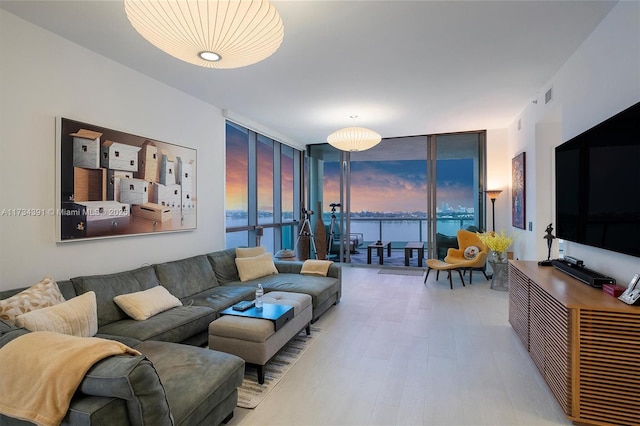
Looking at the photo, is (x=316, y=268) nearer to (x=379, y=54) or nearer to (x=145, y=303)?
(x=145, y=303)

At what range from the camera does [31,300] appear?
2162 mm

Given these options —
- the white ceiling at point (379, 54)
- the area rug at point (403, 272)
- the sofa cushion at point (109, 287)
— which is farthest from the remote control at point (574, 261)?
the sofa cushion at point (109, 287)

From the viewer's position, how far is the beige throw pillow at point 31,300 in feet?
6.64

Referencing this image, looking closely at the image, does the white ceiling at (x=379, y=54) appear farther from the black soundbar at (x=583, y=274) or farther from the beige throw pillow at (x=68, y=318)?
the beige throw pillow at (x=68, y=318)

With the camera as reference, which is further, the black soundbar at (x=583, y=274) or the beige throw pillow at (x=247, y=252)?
the beige throw pillow at (x=247, y=252)

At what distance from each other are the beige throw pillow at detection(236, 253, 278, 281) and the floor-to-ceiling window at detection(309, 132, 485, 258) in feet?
10.9

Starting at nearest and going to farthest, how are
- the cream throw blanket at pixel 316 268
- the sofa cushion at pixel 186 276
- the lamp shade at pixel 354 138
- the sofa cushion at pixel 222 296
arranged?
the sofa cushion at pixel 222 296, the sofa cushion at pixel 186 276, the cream throw blanket at pixel 316 268, the lamp shade at pixel 354 138

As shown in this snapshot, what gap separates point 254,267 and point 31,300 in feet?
7.99

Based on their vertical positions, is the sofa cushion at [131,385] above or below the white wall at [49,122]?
below

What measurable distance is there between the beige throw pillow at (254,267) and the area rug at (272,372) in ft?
3.89

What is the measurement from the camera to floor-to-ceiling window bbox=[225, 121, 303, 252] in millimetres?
5324

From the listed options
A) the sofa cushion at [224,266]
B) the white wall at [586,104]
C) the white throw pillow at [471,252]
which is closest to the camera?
the white wall at [586,104]

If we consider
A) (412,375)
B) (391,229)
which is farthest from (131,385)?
(391,229)

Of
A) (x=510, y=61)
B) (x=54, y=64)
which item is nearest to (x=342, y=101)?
(x=510, y=61)
